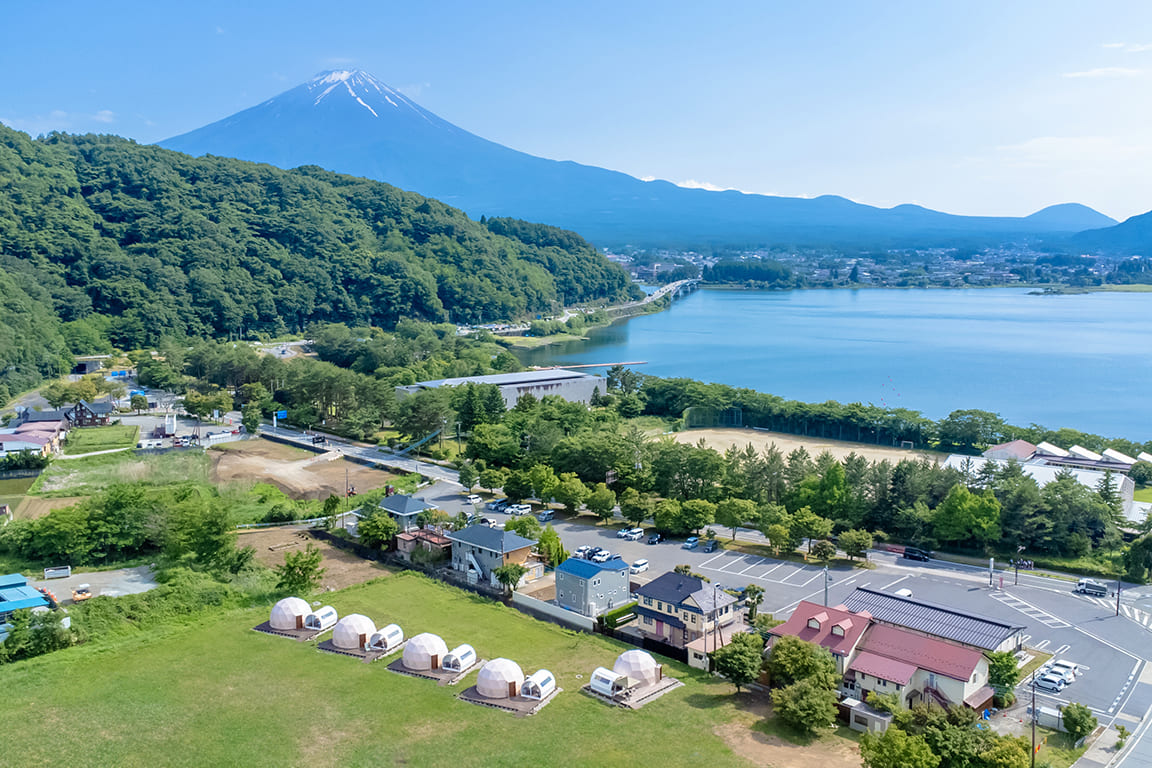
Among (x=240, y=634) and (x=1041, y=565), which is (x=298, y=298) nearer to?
(x=240, y=634)

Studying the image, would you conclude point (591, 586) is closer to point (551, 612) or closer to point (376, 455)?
point (551, 612)

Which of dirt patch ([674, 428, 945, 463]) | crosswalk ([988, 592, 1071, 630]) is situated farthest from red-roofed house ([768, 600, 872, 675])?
dirt patch ([674, 428, 945, 463])

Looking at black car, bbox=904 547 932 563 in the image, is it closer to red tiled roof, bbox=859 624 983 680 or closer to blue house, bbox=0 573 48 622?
red tiled roof, bbox=859 624 983 680

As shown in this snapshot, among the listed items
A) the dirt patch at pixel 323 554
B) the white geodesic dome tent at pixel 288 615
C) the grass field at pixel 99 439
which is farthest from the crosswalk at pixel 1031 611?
the grass field at pixel 99 439

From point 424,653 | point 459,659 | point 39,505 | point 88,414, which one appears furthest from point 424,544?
point 88,414

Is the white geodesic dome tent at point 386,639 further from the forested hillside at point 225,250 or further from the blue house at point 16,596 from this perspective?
the forested hillside at point 225,250
